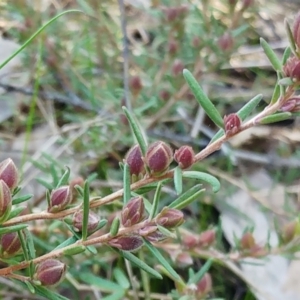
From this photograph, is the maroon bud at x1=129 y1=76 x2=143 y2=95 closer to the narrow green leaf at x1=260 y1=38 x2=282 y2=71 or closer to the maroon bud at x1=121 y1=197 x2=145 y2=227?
the narrow green leaf at x1=260 y1=38 x2=282 y2=71

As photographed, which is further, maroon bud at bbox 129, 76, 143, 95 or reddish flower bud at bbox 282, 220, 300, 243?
maroon bud at bbox 129, 76, 143, 95

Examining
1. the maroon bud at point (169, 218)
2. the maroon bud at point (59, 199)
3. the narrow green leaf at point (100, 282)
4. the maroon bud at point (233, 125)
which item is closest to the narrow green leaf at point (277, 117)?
the maroon bud at point (233, 125)

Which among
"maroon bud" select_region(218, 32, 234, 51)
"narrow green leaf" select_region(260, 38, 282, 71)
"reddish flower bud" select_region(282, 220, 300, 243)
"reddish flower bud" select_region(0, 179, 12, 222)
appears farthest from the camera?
"maroon bud" select_region(218, 32, 234, 51)

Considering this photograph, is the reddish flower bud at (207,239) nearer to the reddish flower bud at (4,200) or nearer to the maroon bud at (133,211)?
the maroon bud at (133,211)

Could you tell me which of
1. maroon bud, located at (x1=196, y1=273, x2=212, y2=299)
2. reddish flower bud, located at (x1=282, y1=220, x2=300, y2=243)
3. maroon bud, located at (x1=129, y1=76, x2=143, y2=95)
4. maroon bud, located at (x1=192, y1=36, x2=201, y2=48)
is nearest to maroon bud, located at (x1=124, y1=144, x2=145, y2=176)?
maroon bud, located at (x1=196, y1=273, x2=212, y2=299)

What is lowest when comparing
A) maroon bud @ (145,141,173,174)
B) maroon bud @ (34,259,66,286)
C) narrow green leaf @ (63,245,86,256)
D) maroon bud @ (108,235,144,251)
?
maroon bud @ (34,259,66,286)

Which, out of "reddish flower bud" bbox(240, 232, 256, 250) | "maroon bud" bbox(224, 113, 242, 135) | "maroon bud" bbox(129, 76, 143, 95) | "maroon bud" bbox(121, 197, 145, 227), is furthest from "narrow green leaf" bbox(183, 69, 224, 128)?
"maroon bud" bbox(129, 76, 143, 95)

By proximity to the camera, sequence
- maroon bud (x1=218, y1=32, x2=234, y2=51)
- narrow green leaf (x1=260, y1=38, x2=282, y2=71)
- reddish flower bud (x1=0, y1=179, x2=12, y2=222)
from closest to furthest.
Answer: reddish flower bud (x1=0, y1=179, x2=12, y2=222)
narrow green leaf (x1=260, y1=38, x2=282, y2=71)
maroon bud (x1=218, y1=32, x2=234, y2=51)

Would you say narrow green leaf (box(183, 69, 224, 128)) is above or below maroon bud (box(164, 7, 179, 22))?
above
